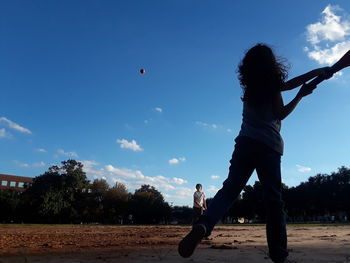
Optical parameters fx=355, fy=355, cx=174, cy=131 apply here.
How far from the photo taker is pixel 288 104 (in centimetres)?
317

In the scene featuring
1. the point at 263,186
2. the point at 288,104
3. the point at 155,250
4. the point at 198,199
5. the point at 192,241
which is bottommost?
the point at 155,250

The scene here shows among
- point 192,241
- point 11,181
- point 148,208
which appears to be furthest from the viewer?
point 11,181

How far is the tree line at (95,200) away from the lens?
6662 centimetres

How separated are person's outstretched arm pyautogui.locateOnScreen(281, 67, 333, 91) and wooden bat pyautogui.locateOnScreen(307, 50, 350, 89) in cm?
3

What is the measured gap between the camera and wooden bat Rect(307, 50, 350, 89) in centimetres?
295

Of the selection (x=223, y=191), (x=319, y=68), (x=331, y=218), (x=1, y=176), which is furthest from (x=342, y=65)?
(x=1, y=176)

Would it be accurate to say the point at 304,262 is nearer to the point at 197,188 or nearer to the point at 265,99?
the point at 265,99

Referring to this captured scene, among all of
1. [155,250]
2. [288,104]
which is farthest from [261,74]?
[155,250]

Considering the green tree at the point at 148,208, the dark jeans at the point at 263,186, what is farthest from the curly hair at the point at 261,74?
the green tree at the point at 148,208

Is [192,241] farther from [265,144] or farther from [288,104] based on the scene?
[288,104]

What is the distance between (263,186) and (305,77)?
1.04m

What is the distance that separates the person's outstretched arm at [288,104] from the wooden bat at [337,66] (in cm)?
4

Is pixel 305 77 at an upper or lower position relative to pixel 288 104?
upper

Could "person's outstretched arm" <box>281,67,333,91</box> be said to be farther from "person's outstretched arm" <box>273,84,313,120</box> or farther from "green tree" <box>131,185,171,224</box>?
"green tree" <box>131,185,171,224</box>
